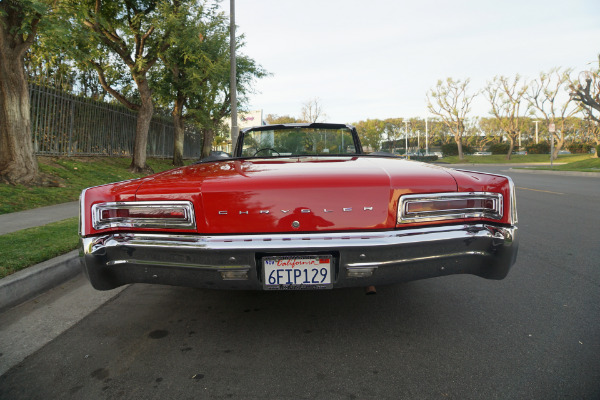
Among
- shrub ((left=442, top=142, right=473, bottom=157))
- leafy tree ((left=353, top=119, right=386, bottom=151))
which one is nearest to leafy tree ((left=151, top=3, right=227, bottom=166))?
shrub ((left=442, top=142, right=473, bottom=157))

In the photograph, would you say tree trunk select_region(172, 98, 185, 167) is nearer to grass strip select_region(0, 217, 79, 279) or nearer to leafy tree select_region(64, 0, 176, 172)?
leafy tree select_region(64, 0, 176, 172)

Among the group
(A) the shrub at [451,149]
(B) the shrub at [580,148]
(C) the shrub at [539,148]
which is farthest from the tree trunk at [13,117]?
(B) the shrub at [580,148]

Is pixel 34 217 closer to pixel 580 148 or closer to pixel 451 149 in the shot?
pixel 451 149

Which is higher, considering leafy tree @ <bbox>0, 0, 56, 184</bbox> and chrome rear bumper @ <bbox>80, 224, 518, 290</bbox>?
leafy tree @ <bbox>0, 0, 56, 184</bbox>

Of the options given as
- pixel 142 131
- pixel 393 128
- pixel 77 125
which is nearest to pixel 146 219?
pixel 77 125

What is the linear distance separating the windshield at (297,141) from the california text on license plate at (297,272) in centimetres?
207

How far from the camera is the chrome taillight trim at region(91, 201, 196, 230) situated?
2217 millimetres

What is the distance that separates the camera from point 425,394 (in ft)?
6.09

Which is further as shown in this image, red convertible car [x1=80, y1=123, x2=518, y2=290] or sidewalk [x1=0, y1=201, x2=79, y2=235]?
sidewalk [x1=0, y1=201, x2=79, y2=235]

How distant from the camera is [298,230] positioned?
217 centimetres

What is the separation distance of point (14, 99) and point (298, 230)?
9258 millimetres

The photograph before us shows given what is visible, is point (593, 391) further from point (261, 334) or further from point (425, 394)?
point (261, 334)

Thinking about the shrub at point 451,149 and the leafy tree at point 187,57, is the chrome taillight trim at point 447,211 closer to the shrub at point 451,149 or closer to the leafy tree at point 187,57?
the leafy tree at point 187,57

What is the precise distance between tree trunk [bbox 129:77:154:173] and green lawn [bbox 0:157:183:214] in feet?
1.94
